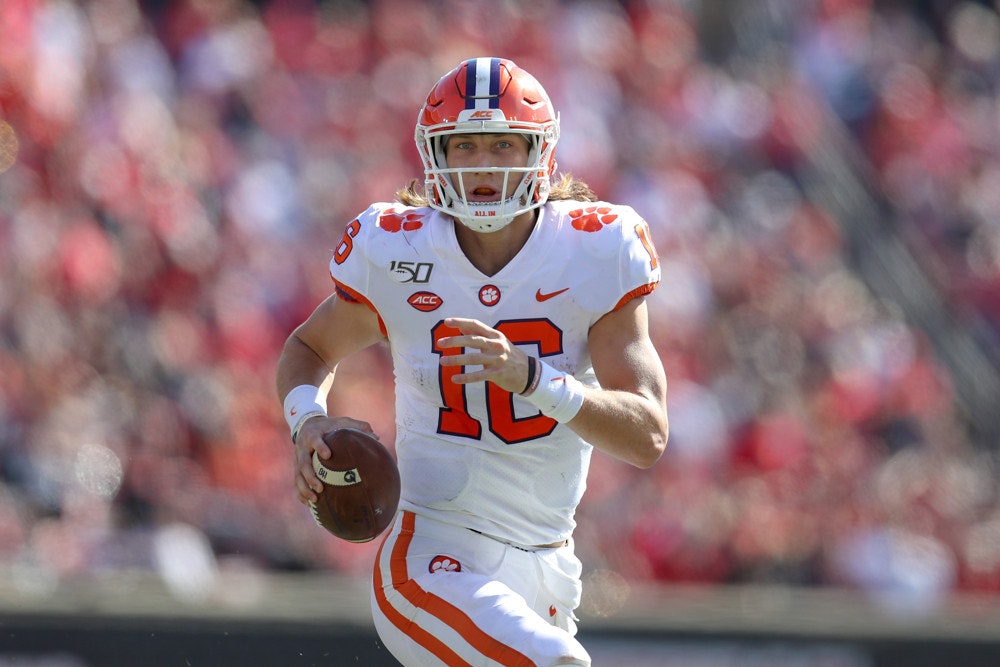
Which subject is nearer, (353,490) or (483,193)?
(353,490)

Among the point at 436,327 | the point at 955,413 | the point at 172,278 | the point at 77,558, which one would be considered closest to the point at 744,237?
the point at 955,413

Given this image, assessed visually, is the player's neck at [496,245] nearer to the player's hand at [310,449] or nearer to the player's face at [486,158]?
the player's face at [486,158]

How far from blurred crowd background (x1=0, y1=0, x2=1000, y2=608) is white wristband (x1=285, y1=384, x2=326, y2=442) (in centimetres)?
288

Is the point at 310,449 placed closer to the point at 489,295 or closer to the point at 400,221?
the point at 489,295

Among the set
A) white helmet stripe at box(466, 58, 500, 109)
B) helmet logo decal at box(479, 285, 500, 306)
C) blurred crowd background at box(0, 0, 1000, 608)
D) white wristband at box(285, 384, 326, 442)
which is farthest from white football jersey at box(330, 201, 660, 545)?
blurred crowd background at box(0, 0, 1000, 608)

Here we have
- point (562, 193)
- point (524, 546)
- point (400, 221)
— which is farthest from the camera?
point (562, 193)

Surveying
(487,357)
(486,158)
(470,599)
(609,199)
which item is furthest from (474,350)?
(609,199)

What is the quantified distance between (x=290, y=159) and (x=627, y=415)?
609cm

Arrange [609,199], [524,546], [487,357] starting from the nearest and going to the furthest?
[487,357]
[524,546]
[609,199]

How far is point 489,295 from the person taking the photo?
12.3 ft

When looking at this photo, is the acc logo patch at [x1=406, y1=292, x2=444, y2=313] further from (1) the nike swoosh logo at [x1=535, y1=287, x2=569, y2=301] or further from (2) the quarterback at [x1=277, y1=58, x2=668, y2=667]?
(1) the nike swoosh logo at [x1=535, y1=287, x2=569, y2=301]

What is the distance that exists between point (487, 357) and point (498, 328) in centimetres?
48

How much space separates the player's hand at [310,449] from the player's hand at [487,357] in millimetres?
437

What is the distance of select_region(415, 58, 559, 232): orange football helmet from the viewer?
3.68 meters
